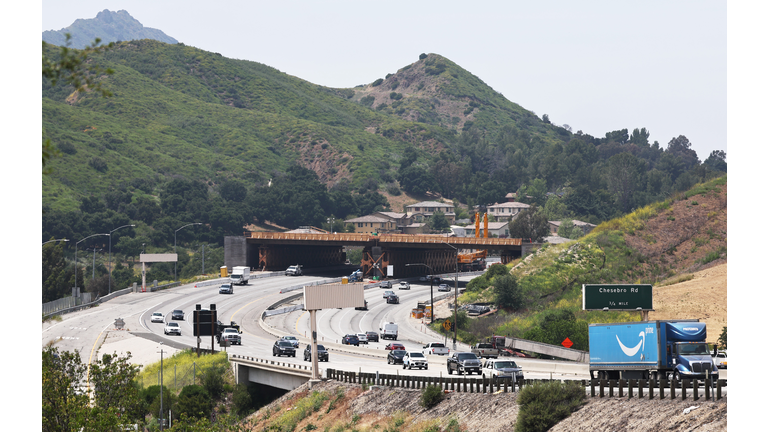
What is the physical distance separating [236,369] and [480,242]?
68373 mm

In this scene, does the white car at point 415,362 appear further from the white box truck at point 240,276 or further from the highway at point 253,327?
the white box truck at point 240,276

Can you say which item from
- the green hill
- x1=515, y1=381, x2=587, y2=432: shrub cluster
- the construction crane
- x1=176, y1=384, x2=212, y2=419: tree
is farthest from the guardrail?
the construction crane

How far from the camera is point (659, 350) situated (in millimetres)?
36875

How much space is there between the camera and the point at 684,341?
36.8 m

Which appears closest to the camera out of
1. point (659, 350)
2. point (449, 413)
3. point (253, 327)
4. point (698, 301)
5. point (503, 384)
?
point (659, 350)

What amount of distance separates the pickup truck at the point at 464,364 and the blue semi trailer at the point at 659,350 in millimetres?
13326

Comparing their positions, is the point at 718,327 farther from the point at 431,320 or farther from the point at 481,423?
the point at 481,423

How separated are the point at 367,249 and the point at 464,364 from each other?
92366 mm

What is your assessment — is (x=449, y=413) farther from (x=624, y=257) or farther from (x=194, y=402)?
(x=624, y=257)

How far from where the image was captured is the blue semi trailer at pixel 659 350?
1423 inches

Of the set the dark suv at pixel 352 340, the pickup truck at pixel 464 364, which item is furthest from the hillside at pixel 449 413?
the dark suv at pixel 352 340

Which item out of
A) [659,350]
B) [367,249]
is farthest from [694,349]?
[367,249]
